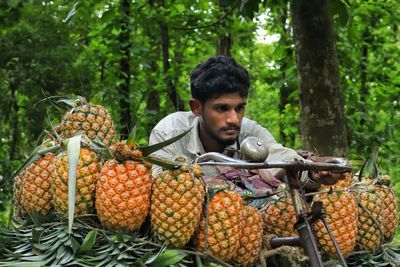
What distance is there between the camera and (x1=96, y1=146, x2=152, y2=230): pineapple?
2.04 m

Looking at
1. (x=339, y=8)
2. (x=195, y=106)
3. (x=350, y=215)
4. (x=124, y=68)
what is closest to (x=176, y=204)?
(x=350, y=215)

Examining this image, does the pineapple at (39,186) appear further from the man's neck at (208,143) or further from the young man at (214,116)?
the man's neck at (208,143)

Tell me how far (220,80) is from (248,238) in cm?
108

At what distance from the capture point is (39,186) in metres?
2.20

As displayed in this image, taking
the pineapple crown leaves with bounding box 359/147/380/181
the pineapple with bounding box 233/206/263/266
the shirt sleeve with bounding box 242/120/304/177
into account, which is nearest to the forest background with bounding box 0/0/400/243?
the shirt sleeve with bounding box 242/120/304/177

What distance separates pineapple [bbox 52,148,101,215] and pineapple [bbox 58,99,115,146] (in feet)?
0.97

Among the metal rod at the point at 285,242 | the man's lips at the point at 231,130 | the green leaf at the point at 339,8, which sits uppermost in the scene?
the green leaf at the point at 339,8

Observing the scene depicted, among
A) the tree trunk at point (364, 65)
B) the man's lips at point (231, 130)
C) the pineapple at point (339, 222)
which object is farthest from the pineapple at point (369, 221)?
the tree trunk at point (364, 65)

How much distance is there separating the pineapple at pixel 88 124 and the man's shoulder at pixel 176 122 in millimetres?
803

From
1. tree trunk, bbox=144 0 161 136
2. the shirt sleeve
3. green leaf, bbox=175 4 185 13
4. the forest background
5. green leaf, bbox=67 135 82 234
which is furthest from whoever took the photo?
green leaf, bbox=175 4 185 13

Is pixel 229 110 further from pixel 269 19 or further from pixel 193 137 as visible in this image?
pixel 269 19

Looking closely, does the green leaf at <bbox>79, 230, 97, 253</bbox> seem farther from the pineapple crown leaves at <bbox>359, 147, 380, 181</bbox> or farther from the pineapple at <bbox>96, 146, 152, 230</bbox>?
the pineapple crown leaves at <bbox>359, 147, 380, 181</bbox>

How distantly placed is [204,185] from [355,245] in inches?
29.4

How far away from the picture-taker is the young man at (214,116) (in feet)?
10.0
